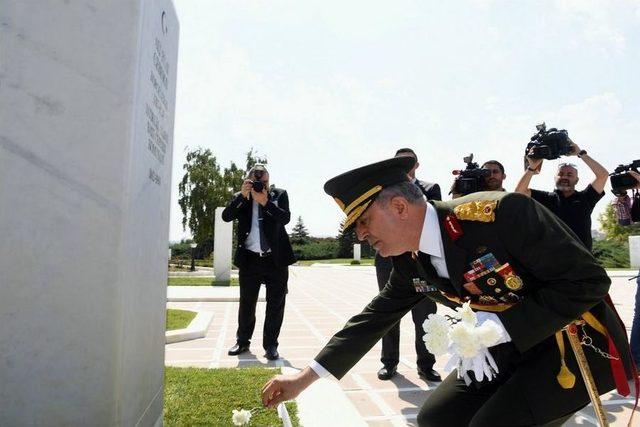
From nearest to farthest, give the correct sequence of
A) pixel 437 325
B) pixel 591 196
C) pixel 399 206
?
pixel 437 325, pixel 399 206, pixel 591 196

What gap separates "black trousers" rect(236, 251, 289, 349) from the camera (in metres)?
5.43

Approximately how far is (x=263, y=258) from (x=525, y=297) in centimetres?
393

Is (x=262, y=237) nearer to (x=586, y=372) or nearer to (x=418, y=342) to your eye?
(x=418, y=342)

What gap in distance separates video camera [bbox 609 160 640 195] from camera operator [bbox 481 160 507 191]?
1.05 meters

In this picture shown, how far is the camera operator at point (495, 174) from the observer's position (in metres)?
4.43

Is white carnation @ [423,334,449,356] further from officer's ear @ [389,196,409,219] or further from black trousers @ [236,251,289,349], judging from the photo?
black trousers @ [236,251,289,349]

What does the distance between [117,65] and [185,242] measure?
53782 millimetres

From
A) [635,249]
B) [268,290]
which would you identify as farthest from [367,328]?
[635,249]

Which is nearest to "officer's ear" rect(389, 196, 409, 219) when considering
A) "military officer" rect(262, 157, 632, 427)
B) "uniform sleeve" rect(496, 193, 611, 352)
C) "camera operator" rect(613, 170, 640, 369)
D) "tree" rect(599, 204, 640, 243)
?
"military officer" rect(262, 157, 632, 427)

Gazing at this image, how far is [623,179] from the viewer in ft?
15.1

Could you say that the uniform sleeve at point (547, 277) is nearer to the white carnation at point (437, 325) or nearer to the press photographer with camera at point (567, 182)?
the white carnation at point (437, 325)

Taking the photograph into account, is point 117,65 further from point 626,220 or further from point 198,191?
point 198,191

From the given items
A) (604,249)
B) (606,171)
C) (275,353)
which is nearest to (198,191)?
(275,353)

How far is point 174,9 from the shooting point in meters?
2.92
